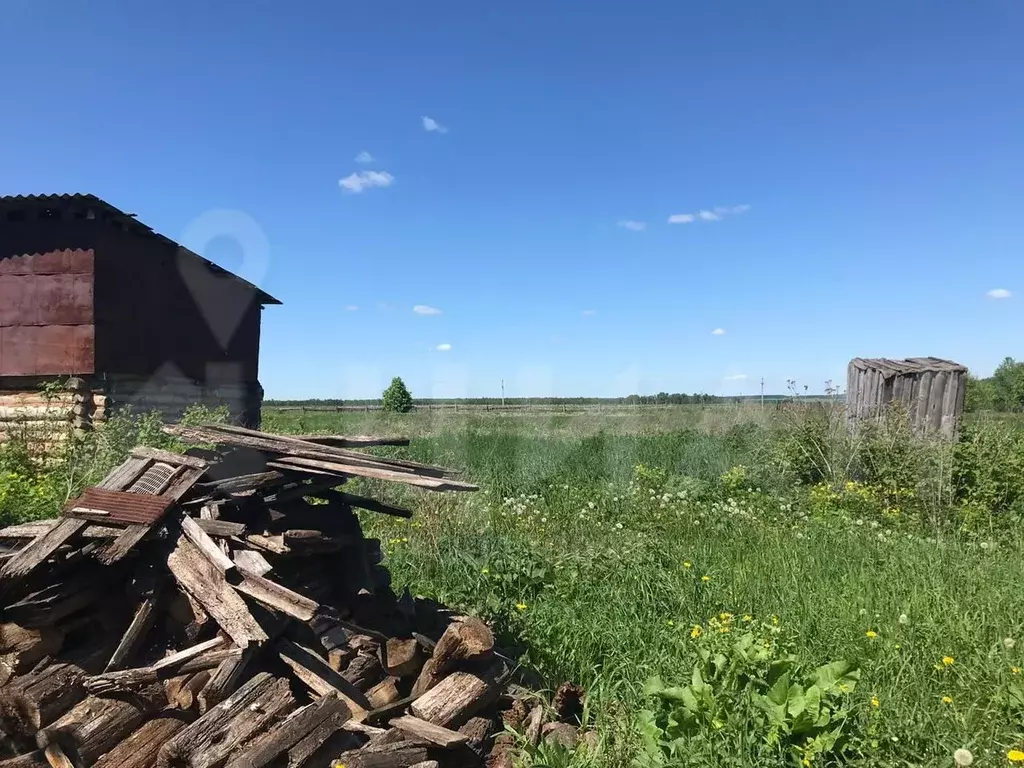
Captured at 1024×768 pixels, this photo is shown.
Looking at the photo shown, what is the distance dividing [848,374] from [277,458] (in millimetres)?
10387

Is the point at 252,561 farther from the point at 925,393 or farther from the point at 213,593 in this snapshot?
the point at 925,393

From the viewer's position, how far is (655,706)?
325cm

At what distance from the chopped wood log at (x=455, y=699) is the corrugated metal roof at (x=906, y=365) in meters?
9.47

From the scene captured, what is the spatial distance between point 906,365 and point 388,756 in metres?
10.8

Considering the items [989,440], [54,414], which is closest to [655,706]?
[989,440]

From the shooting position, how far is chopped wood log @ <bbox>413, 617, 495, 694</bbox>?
11.9 feet

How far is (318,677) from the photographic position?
3389mm

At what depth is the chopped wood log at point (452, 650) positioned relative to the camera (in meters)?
3.62

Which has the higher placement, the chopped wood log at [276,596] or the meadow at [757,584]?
the chopped wood log at [276,596]

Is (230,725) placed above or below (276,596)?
below

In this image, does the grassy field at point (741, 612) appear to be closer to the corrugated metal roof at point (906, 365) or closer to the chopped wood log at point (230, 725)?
the chopped wood log at point (230, 725)

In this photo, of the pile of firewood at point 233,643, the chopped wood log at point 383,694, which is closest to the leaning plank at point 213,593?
the pile of firewood at point 233,643

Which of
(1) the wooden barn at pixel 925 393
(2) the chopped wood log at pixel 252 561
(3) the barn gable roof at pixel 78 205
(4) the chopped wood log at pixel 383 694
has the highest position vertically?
(3) the barn gable roof at pixel 78 205

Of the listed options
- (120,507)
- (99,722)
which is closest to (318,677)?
(99,722)
